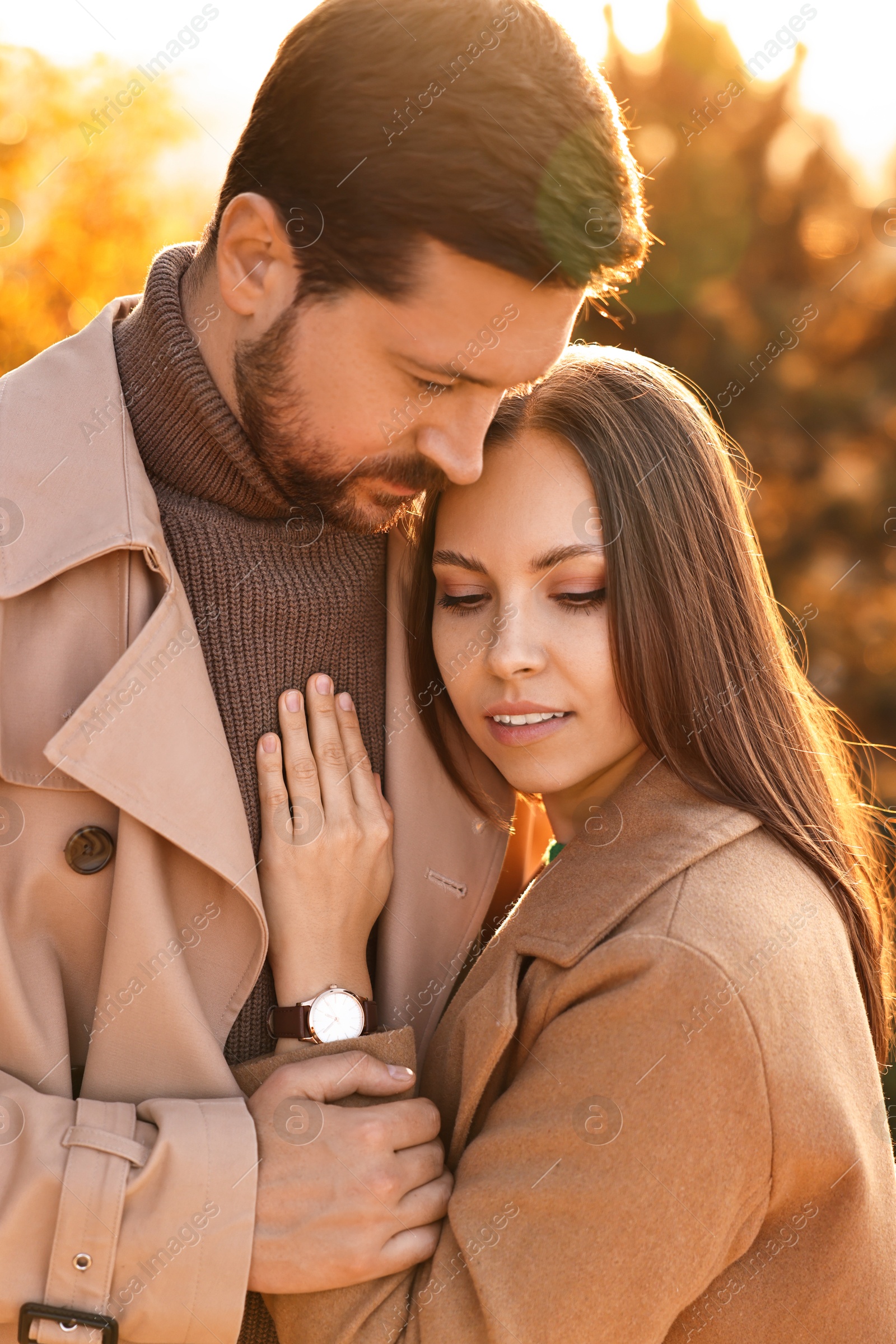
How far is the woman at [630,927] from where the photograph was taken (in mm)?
1526

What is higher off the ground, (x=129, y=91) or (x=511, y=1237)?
(x=129, y=91)

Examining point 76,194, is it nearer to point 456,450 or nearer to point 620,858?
point 456,450

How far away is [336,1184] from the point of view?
1.66m

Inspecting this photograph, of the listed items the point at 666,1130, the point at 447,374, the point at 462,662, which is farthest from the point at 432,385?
the point at 666,1130

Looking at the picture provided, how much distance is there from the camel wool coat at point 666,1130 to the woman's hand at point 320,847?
0.28 m

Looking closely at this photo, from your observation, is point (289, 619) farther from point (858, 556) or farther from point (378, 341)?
point (858, 556)

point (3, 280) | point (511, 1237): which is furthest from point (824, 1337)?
point (3, 280)

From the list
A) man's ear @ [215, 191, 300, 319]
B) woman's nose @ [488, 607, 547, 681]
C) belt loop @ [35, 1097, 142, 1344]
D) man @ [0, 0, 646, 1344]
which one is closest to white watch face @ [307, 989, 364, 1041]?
man @ [0, 0, 646, 1344]

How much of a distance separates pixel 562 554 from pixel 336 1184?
3.44 feet

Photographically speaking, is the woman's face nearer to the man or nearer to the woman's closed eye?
the woman's closed eye

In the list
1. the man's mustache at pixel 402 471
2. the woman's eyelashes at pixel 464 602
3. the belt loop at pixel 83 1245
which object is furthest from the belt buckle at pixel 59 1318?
the man's mustache at pixel 402 471

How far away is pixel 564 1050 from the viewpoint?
164 cm

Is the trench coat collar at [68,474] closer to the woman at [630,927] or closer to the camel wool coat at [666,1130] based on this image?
the woman at [630,927]

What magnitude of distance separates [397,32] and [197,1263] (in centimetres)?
189
